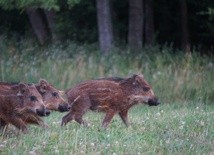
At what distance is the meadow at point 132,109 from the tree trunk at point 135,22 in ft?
5.73

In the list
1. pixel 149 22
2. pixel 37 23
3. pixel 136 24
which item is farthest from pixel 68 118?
pixel 37 23

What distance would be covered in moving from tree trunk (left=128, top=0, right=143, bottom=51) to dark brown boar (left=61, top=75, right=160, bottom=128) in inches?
513

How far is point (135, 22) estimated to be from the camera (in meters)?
27.6

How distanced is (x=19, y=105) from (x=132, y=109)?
243 inches

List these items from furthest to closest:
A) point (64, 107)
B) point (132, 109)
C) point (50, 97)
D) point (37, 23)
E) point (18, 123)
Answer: point (37, 23) → point (132, 109) → point (50, 97) → point (64, 107) → point (18, 123)

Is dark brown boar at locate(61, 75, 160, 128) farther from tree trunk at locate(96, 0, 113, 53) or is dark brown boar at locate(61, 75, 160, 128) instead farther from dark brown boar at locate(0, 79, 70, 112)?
tree trunk at locate(96, 0, 113, 53)

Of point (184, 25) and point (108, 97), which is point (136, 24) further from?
point (108, 97)

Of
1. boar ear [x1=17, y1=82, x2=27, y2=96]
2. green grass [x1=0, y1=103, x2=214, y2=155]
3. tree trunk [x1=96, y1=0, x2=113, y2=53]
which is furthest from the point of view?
tree trunk [x1=96, y1=0, x2=113, y2=53]

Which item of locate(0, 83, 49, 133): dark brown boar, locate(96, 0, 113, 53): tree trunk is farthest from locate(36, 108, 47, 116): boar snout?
locate(96, 0, 113, 53): tree trunk

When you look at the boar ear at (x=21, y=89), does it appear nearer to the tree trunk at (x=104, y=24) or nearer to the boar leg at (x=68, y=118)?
the boar leg at (x=68, y=118)

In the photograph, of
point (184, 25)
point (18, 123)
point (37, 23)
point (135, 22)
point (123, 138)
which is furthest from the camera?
point (37, 23)

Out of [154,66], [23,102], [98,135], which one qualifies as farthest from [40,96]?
[154,66]

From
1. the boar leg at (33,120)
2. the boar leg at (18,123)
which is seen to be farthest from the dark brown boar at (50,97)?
the boar leg at (18,123)

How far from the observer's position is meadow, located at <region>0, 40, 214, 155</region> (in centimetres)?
1092
